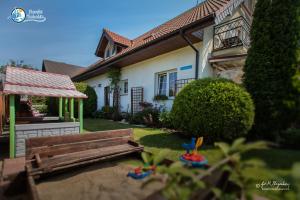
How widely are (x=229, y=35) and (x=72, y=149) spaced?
807 centimetres

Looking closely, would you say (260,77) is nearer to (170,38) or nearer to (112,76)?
(170,38)

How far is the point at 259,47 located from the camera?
16.4ft

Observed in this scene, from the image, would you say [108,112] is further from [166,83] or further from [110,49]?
[110,49]

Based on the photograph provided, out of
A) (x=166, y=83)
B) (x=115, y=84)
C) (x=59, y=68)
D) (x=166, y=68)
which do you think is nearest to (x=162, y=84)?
(x=166, y=83)

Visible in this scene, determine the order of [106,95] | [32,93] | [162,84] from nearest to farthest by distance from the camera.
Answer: [32,93], [162,84], [106,95]

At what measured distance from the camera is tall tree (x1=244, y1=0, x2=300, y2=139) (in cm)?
455

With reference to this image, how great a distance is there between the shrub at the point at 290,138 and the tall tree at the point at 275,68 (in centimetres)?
19

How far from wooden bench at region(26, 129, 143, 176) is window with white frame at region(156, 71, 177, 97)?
4810mm

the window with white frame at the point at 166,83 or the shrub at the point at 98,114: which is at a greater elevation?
the window with white frame at the point at 166,83

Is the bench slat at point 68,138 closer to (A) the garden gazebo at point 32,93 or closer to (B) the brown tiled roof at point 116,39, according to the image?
(A) the garden gazebo at point 32,93

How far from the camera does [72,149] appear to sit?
3.42 m

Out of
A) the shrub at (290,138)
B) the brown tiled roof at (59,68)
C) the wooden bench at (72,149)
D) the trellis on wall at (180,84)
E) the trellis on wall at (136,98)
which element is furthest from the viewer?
the brown tiled roof at (59,68)

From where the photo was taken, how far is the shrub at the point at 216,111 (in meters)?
4.17

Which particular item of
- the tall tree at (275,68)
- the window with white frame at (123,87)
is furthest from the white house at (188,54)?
the tall tree at (275,68)
